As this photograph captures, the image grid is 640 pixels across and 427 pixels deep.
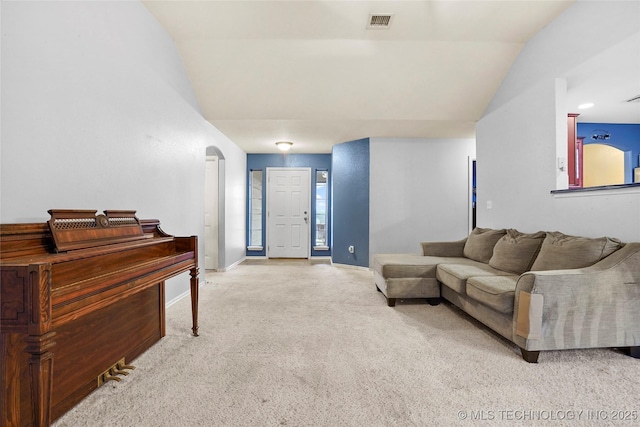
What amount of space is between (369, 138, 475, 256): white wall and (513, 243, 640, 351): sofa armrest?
11.0 feet

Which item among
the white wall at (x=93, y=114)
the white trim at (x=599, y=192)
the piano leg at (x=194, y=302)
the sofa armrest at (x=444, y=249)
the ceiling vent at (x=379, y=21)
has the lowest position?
the piano leg at (x=194, y=302)

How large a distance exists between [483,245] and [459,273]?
90 cm

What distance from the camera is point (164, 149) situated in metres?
3.09

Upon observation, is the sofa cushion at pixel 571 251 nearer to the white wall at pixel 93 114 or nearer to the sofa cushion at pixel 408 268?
the sofa cushion at pixel 408 268

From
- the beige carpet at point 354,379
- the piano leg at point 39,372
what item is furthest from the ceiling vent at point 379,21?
the piano leg at point 39,372

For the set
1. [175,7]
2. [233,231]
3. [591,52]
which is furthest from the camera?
[233,231]

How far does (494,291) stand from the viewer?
222 cm

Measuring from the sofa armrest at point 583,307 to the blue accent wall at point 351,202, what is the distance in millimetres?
3494

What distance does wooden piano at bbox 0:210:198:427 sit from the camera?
108 cm

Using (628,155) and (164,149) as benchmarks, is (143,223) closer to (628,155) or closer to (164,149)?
(164,149)

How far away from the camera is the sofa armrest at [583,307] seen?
1960 millimetres

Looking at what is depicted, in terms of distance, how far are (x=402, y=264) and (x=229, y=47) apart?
298cm

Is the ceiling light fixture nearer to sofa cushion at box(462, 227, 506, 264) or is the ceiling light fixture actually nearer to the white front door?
the white front door

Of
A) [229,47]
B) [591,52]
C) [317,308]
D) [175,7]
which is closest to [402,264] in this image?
[317,308]
